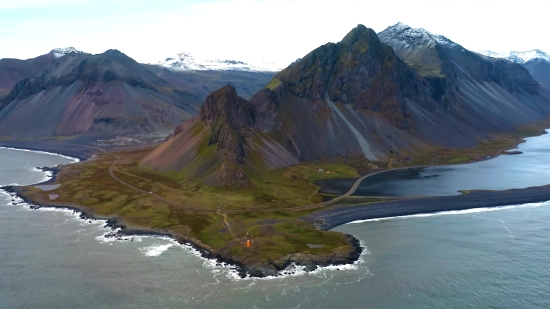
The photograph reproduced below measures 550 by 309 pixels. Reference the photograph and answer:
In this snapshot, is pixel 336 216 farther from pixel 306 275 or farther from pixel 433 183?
pixel 433 183

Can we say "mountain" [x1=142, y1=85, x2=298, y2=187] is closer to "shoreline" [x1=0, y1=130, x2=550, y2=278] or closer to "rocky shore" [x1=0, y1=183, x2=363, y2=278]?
"shoreline" [x1=0, y1=130, x2=550, y2=278]

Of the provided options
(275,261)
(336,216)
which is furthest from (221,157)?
(275,261)

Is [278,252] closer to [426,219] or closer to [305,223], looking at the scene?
[305,223]

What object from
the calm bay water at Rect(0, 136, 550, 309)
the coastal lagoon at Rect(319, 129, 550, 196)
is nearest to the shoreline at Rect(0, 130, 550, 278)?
the calm bay water at Rect(0, 136, 550, 309)

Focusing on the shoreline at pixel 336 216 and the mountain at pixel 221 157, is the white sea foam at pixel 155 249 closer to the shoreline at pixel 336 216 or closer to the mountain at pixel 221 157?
the shoreline at pixel 336 216

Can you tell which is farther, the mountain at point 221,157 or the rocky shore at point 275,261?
the mountain at point 221,157

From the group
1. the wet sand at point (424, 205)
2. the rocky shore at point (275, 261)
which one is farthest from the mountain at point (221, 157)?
Answer: the rocky shore at point (275, 261)

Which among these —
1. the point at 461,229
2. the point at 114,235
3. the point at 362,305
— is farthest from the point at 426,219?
the point at 114,235
